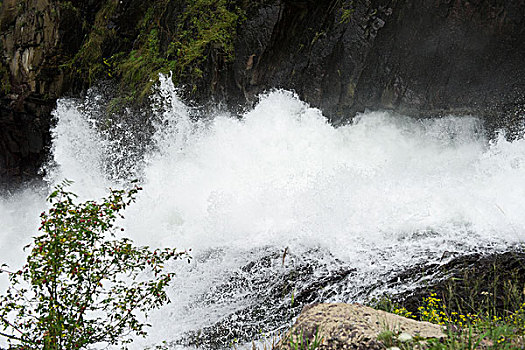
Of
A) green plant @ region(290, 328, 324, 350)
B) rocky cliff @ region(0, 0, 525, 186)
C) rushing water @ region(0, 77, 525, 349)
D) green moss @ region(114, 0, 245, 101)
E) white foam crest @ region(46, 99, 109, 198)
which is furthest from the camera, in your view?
white foam crest @ region(46, 99, 109, 198)

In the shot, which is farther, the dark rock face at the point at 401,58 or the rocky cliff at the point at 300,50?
the rocky cliff at the point at 300,50

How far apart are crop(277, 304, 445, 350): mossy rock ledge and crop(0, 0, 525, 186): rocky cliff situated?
4596 millimetres

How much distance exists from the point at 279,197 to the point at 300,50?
2284 millimetres

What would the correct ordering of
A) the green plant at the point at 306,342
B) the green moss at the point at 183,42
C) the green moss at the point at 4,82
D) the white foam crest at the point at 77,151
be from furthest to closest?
the green moss at the point at 4,82
the white foam crest at the point at 77,151
the green moss at the point at 183,42
the green plant at the point at 306,342

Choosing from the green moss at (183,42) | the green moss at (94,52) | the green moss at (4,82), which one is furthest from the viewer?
the green moss at (4,82)

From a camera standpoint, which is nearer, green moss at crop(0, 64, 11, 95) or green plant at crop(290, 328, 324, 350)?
green plant at crop(290, 328, 324, 350)

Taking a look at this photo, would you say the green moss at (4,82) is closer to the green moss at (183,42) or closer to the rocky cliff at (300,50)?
the rocky cliff at (300,50)

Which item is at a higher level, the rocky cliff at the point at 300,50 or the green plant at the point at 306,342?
the rocky cliff at the point at 300,50

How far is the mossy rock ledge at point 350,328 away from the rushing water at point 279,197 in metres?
1.51

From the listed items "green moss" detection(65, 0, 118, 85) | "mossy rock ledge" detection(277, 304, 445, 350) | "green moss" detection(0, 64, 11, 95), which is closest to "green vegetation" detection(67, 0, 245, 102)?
"green moss" detection(65, 0, 118, 85)

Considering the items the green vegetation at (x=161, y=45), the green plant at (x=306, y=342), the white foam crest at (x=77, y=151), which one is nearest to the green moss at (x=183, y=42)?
the green vegetation at (x=161, y=45)

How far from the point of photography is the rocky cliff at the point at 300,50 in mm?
5906

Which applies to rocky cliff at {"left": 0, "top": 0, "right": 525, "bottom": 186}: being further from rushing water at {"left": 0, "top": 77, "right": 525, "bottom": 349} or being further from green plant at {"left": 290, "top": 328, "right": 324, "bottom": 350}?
green plant at {"left": 290, "top": 328, "right": 324, "bottom": 350}

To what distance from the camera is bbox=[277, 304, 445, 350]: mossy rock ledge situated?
2.15 m
